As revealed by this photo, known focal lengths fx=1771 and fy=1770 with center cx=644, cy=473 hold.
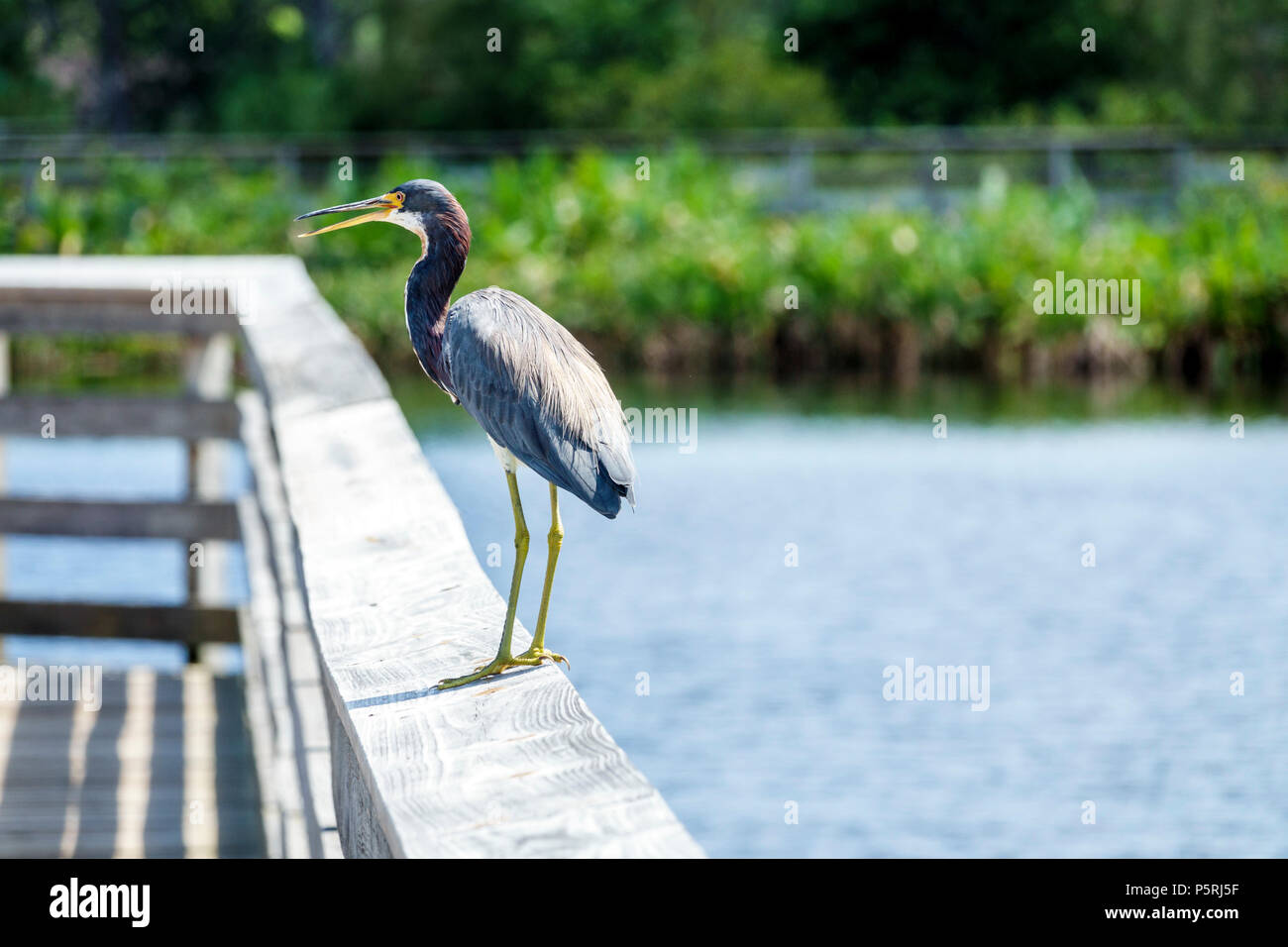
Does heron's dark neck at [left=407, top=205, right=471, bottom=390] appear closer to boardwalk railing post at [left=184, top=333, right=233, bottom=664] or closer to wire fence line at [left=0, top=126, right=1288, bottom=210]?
boardwalk railing post at [left=184, top=333, right=233, bottom=664]

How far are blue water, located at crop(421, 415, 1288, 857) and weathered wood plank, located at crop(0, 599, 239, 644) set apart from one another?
2000mm

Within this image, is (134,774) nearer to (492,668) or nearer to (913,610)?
(492,668)

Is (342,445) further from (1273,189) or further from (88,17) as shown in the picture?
(88,17)

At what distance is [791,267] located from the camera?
1933cm

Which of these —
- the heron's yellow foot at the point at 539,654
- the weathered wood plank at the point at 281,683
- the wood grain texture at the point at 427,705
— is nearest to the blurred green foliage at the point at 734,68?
the weathered wood plank at the point at 281,683

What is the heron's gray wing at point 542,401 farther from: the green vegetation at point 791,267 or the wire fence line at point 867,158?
the wire fence line at point 867,158

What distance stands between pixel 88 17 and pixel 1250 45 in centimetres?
2401

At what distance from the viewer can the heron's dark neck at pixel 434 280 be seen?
8.83 feet

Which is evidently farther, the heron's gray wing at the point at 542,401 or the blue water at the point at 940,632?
the blue water at the point at 940,632

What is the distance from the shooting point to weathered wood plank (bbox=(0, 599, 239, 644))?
5.87 metres

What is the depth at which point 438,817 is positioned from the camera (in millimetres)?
1711

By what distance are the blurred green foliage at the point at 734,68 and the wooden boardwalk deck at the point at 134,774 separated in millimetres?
25424

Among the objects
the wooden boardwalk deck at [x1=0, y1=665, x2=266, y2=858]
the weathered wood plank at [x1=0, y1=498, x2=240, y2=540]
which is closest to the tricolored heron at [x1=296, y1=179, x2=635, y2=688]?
the wooden boardwalk deck at [x1=0, y1=665, x2=266, y2=858]
